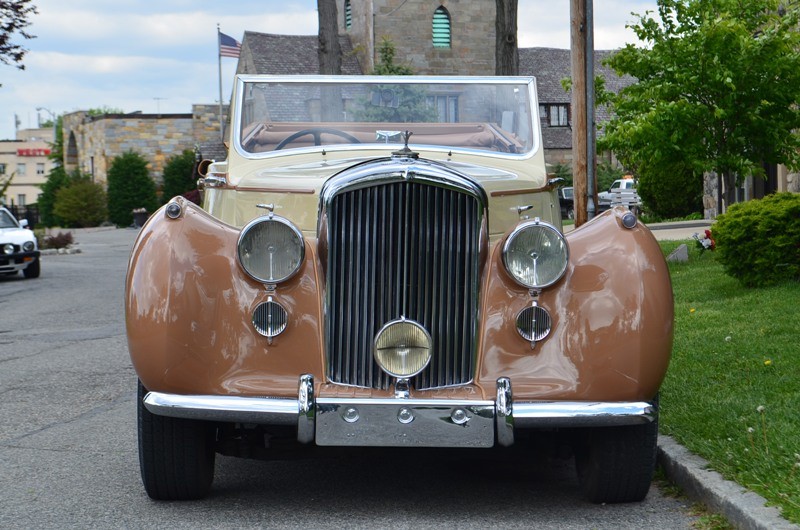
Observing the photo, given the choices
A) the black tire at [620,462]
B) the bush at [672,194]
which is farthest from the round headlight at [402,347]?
the bush at [672,194]

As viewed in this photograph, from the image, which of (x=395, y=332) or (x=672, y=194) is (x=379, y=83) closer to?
(x=395, y=332)

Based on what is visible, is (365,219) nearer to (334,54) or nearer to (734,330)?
(734,330)

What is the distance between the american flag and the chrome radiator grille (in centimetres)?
4643

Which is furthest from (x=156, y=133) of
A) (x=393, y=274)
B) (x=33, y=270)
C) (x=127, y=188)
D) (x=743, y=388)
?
(x=393, y=274)

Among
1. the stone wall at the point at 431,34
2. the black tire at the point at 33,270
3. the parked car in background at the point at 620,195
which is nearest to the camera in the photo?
the black tire at the point at 33,270

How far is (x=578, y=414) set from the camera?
459 centimetres

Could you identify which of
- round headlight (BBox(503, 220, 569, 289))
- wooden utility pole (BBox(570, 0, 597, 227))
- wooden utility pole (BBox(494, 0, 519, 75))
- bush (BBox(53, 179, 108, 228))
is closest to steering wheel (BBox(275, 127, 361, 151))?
round headlight (BBox(503, 220, 569, 289))

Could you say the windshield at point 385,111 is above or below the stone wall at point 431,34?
below

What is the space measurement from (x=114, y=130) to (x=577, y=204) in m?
51.6

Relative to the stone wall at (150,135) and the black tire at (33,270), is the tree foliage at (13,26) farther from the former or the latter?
the stone wall at (150,135)

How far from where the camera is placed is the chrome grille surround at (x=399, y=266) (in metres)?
4.83

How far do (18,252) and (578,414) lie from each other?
17.6 meters

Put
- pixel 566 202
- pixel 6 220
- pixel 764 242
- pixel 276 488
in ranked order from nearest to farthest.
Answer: pixel 276 488 < pixel 764 242 < pixel 6 220 < pixel 566 202

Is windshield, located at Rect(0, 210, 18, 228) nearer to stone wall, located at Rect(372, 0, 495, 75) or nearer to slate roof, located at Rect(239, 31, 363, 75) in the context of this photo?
stone wall, located at Rect(372, 0, 495, 75)
